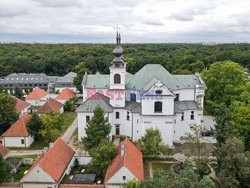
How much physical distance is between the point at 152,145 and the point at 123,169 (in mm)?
8130

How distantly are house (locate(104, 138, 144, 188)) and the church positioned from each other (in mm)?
9573

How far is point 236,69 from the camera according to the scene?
4775cm

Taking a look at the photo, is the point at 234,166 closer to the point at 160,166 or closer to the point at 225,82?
the point at 160,166

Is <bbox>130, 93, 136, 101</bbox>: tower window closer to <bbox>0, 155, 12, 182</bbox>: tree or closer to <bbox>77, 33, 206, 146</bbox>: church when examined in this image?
<bbox>77, 33, 206, 146</bbox>: church

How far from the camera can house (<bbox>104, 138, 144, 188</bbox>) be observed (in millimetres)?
25172

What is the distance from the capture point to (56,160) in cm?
2788

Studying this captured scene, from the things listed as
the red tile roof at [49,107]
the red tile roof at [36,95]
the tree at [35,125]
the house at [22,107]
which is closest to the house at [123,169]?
the tree at [35,125]

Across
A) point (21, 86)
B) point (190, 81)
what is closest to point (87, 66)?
point (21, 86)

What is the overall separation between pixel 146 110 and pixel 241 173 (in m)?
16.2

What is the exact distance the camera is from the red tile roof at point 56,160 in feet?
85.2

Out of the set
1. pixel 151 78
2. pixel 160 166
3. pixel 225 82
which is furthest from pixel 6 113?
pixel 225 82

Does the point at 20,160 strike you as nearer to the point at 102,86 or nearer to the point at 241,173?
the point at 102,86

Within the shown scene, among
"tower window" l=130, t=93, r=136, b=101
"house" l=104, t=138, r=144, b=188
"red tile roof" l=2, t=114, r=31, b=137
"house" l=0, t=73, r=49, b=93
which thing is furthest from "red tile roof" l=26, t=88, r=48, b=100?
"house" l=104, t=138, r=144, b=188

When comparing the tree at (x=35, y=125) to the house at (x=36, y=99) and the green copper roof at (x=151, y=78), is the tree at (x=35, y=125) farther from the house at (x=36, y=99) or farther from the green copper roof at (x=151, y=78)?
the house at (x=36, y=99)
